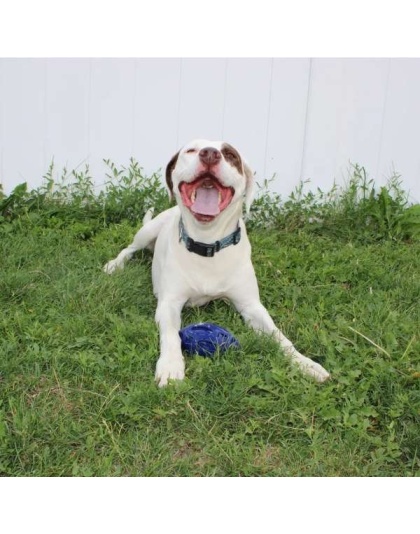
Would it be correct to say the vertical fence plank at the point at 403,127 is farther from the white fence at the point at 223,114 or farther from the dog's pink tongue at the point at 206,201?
the dog's pink tongue at the point at 206,201

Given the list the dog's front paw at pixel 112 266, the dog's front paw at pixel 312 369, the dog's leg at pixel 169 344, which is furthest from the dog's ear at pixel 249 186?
the dog's front paw at pixel 112 266

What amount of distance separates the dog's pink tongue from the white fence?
6.62 feet

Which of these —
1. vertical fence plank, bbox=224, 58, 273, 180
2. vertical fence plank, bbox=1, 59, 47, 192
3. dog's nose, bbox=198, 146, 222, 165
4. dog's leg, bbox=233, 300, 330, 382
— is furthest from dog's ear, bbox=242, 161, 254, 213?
vertical fence plank, bbox=1, 59, 47, 192

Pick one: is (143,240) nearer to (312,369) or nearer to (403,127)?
(312,369)

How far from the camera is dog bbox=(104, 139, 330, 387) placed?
2.93m

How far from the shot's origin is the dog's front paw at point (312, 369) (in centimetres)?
264

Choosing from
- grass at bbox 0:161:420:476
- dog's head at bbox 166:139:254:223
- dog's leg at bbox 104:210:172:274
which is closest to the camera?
grass at bbox 0:161:420:476

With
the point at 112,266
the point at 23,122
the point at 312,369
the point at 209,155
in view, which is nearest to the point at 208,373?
the point at 312,369

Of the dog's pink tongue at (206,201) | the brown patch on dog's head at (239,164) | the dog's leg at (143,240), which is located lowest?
the dog's leg at (143,240)

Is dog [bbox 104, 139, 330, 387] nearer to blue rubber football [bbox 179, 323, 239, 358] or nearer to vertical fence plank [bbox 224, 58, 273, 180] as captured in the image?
blue rubber football [bbox 179, 323, 239, 358]

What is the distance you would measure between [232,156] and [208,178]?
20cm

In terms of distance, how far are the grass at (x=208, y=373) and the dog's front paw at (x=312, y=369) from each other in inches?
1.8

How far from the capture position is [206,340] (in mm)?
2801

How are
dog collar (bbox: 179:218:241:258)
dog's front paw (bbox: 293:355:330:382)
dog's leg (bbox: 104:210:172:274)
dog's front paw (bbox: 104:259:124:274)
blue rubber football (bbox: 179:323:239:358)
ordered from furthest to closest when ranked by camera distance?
dog's leg (bbox: 104:210:172:274)
dog's front paw (bbox: 104:259:124:274)
dog collar (bbox: 179:218:241:258)
blue rubber football (bbox: 179:323:239:358)
dog's front paw (bbox: 293:355:330:382)
